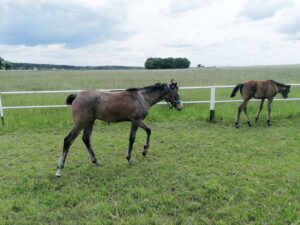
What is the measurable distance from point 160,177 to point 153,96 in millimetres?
1648

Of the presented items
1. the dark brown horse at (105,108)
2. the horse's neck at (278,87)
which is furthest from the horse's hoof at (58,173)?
the horse's neck at (278,87)

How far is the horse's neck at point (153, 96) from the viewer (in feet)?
15.6

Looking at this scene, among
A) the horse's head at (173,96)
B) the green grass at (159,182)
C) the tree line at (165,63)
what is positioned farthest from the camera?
the tree line at (165,63)

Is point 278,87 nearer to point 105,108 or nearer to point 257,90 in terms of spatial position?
point 257,90

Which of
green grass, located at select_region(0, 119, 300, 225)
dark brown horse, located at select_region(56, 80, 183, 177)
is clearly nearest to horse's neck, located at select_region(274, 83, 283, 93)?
green grass, located at select_region(0, 119, 300, 225)

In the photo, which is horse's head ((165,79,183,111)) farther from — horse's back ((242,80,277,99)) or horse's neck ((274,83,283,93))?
horse's neck ((274,83,283,93))

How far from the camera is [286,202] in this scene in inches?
120

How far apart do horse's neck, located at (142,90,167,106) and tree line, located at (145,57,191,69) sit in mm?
45354

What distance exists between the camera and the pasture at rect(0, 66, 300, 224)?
9.55ft

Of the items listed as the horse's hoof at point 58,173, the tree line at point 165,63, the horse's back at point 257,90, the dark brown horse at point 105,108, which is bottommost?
the horse's hoof at point 58,173

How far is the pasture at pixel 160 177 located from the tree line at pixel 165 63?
43.9 meters

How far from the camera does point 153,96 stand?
4832 millimetres

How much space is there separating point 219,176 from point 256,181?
530 millimetres

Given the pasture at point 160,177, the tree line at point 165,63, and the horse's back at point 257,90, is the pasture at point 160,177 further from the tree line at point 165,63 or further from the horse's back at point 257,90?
the tree line at point 165,63
